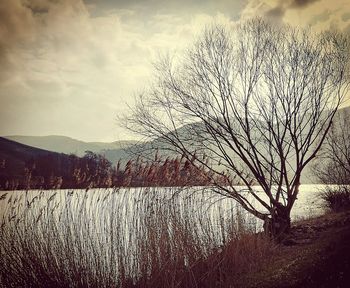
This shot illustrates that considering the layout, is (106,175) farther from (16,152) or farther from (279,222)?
(16,152)

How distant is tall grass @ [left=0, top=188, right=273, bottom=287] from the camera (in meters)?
6.15

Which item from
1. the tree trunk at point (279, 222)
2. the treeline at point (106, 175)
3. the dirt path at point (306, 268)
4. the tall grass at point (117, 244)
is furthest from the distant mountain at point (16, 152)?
the dirt path at point (306, 268)

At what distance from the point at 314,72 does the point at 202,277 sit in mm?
8029

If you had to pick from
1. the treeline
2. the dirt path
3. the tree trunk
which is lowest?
the dirt path

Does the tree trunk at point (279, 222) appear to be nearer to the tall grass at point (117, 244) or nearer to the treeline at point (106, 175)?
the tall grass at point (117, 244)

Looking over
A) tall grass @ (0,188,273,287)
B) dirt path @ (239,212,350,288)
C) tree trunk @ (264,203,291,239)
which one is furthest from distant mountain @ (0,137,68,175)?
dirt path @ (239,212,350,288)

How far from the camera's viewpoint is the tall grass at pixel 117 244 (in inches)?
242

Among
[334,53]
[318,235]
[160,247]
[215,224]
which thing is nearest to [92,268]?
[160,247]

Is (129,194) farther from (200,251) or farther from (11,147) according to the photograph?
(11,147)

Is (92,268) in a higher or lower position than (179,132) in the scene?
lower

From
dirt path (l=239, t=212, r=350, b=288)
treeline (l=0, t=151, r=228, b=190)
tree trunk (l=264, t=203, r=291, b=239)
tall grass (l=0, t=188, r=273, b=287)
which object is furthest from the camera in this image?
tree trunk (l=264, t=203, r=291, b=239)

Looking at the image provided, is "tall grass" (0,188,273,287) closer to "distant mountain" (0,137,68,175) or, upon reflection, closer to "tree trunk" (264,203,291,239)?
"tree trunk" (264,203,291,239)

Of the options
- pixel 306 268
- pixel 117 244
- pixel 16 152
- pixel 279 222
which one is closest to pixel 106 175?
pixel 117 244

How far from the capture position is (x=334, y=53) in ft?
38.9
